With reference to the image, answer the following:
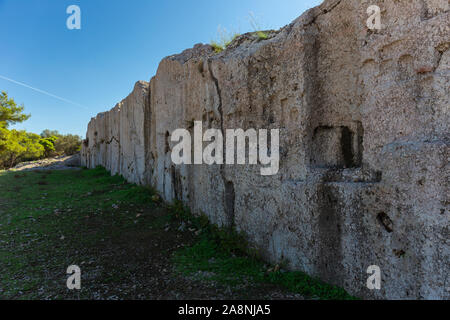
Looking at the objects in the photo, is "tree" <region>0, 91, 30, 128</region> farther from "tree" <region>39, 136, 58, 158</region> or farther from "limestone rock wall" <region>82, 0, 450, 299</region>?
"limestone rock wall" <region>82, 0, 450, 299</region>

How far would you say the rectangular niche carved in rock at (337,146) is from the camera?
274cm

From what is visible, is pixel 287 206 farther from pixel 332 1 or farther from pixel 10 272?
pixel 10 272

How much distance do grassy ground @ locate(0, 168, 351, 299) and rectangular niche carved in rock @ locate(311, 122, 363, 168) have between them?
3.68ft

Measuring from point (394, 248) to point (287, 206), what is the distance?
41.5 inches

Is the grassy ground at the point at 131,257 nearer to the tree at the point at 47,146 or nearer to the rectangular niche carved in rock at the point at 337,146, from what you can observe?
the rectangular niche carved in rock at the point at 337,146

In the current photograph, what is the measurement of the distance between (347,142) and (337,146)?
0.10 m

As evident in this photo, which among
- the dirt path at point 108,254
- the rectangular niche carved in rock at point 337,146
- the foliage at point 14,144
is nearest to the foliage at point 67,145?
the foliage at point 14,144

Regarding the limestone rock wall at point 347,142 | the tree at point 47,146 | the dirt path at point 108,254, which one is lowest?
the dirt path at point 108,254

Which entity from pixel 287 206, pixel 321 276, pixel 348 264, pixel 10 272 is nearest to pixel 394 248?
pixel 348 264

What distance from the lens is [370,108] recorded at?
2.47 m

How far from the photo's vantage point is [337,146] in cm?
286

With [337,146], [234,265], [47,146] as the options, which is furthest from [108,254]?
[47,146]

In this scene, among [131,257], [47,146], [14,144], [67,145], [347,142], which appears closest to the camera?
[347,142]

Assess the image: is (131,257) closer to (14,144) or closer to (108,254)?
(108,254)
